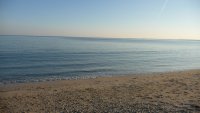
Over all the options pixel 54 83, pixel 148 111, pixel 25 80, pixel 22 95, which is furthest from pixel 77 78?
pixel 148 111

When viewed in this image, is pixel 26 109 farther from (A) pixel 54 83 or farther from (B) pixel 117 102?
(A) pixel 54 83

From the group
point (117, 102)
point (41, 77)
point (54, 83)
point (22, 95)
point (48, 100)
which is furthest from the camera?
point (41, 77)

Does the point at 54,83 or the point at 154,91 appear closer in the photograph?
the point at 154,91

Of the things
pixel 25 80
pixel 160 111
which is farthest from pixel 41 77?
pixel 160 111

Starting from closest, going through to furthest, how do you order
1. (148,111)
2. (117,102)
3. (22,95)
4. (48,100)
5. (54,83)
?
(148,111) → (117,102) → (48,100) → (22,95) → (54,83)

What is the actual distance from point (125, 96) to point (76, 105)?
10.7 feet

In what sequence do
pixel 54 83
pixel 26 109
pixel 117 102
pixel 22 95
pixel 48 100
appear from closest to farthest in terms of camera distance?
pixel 26 109 → pixel 117 102 → pixel 48 100 → pixel 22 95 → pixel 54 83

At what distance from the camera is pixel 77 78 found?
20.9 metres

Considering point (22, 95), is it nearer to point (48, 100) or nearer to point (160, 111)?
point (48, 100)

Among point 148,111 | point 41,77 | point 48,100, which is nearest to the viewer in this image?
point 148,111

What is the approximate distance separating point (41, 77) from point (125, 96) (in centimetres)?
1073

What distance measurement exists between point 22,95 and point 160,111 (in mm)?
8690

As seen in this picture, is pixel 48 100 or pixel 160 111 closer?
pixel 160 111

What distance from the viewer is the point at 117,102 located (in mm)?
11406
